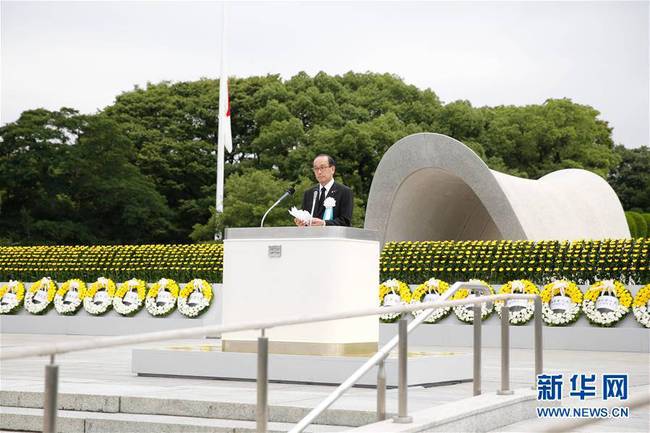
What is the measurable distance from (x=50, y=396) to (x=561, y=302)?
12963 mm

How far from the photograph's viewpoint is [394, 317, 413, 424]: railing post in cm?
634

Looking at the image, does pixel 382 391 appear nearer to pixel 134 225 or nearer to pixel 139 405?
pixel 139 405

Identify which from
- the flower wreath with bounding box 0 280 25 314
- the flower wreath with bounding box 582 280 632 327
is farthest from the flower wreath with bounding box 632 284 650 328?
the flower wreath with bounding box 0 280 25 314

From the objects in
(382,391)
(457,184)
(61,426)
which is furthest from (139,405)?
(457,184)

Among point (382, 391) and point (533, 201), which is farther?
point (533, 201)

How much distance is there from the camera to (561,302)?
1588 centimetres

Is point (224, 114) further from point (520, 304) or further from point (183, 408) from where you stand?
point (183, 408)

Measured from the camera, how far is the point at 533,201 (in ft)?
68.4

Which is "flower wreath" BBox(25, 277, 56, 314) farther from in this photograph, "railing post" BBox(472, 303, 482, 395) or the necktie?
"railing post" BBox(472, 303, 482, 395)

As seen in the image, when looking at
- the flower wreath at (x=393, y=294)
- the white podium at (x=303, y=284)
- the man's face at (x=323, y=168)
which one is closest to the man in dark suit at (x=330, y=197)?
the man's face at (x=323, y=168)

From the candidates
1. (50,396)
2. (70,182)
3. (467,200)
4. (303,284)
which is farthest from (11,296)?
(70,182)

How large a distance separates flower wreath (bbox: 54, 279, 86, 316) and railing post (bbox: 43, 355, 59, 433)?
54.8 feet

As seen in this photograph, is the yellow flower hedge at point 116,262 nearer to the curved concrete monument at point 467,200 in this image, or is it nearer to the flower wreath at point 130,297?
the flower wreath at point 130,297

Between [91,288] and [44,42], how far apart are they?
25.9 meters
